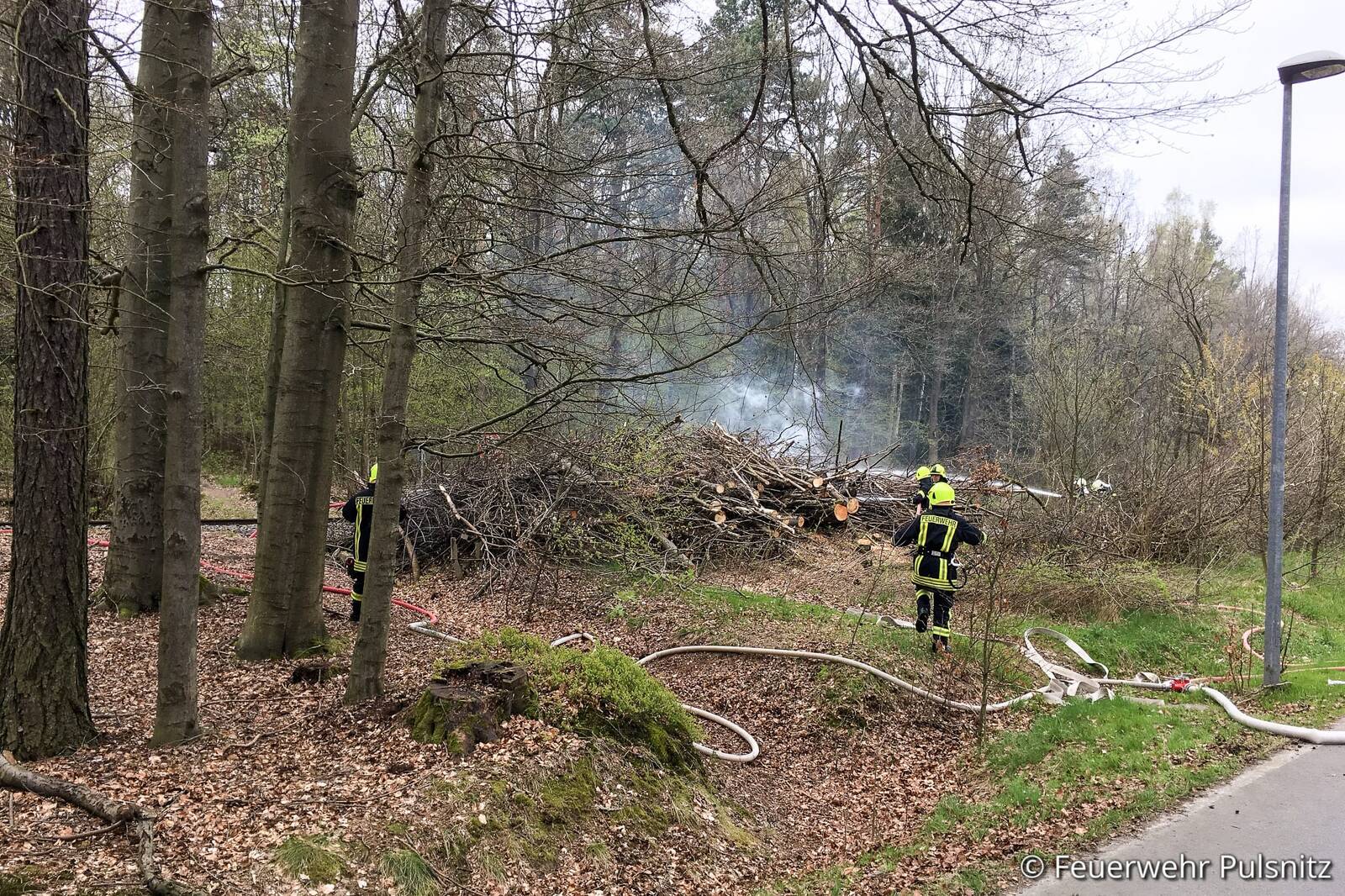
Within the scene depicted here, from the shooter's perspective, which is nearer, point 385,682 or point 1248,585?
point 385,682

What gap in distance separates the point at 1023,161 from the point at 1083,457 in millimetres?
11927

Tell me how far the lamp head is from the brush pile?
24.5 ft

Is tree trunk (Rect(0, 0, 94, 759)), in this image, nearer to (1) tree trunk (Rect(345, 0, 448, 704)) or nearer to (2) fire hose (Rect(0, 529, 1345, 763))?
(1) tree trunk (Rect(345, 0, 448, 704))

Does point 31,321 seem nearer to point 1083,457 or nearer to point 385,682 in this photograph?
point 385,682

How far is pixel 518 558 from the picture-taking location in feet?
39.0

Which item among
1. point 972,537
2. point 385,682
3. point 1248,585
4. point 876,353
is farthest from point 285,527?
point 876,353

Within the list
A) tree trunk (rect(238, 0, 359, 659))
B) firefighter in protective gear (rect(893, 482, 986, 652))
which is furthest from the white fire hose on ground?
tree trunk (rect(238, 0, 359, 659))

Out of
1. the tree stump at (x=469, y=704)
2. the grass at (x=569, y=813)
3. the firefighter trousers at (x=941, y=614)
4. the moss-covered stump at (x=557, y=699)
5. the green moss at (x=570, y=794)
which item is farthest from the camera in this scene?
the firefighter trousers at (x=941, y=614)

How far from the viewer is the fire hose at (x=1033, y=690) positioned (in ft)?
21.7

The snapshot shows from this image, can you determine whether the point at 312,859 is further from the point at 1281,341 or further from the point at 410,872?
the point at 1281,341

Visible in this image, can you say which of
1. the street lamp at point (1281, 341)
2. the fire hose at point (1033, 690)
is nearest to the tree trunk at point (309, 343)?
the fire hose at point (1033, 690)

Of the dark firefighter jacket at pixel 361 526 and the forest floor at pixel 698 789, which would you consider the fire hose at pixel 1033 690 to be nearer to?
the forest floor at pixel 698 789

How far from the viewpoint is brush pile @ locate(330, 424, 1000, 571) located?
12.0 meters

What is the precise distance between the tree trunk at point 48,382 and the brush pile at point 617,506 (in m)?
6.20
